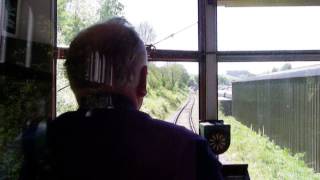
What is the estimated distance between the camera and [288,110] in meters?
2.75

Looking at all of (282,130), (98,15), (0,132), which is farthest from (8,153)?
(282,130)

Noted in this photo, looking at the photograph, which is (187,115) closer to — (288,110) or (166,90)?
(166,90)

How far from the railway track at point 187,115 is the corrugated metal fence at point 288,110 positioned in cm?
30

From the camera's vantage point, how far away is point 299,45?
267 centimetres

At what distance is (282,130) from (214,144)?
572 mm

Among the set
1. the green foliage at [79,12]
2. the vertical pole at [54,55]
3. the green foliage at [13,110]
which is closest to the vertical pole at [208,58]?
the green foliage at [79,12]

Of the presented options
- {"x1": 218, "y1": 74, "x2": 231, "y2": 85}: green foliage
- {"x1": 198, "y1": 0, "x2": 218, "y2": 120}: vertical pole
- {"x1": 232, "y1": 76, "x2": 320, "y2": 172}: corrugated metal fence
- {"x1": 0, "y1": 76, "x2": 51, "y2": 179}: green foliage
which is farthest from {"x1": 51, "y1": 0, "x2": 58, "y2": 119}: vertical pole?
{"x1": 232, "y1": 76, "x2": 320, "y2": 172}: corrugated metal fence

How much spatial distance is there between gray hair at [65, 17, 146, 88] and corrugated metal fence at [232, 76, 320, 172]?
1785 millimetres

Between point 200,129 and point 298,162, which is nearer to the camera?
point 200,129

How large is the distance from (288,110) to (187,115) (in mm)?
679

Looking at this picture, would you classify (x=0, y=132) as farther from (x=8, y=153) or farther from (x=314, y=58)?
(x=314, y=58)

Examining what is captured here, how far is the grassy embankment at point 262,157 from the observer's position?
2672 millimetres

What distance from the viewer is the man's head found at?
103 centimetres

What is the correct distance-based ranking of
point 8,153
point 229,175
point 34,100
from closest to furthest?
1. point 8,153
2. point 34,100
3. point 229,175
